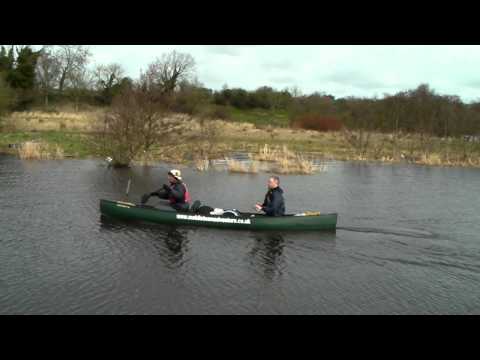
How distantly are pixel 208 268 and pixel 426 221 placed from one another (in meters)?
8.68

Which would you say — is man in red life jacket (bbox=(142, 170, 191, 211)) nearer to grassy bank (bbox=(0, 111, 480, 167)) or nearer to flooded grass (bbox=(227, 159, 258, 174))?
flooded grass (bbox=(227, 159, 258, 174))

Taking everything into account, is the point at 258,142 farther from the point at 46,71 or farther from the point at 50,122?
the point at 46,71

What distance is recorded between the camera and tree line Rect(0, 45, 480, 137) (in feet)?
122

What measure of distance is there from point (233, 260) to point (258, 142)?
29.0 meters

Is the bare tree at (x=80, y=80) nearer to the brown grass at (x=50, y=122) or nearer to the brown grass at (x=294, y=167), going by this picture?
the brown grass at (x=50, y=122)

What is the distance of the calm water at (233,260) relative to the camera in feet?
29.1

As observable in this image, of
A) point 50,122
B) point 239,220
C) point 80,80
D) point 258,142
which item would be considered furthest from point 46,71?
point 239,220

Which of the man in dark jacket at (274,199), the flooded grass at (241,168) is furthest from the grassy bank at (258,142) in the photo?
the man in dark jacket at (274,199)

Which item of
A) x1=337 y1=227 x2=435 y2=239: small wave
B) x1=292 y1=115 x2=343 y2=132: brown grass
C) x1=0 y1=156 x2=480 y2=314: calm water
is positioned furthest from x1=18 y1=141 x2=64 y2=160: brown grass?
x1=292 y1=115 x2=343 y2=132: brown grass

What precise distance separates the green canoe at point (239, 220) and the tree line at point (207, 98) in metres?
13.1

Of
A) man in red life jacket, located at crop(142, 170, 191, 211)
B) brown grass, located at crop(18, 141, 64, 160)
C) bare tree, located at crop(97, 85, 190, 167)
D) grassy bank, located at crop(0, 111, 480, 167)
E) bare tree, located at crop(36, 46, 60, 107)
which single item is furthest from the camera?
bare tree, located at crop(36, 46, 60, 107)

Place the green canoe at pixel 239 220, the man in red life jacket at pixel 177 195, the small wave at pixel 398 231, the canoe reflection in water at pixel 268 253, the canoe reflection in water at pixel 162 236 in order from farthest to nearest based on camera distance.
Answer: the small wave at pixel 398 231
the man in red life jacket at pixel 177 195
the green canoe at pixel 239 220
the canoe reflection in water at pixel 162 236
the canoe reflection in water at pixel 268 253

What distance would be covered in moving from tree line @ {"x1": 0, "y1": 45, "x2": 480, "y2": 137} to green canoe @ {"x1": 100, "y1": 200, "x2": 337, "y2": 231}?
13119 mm
